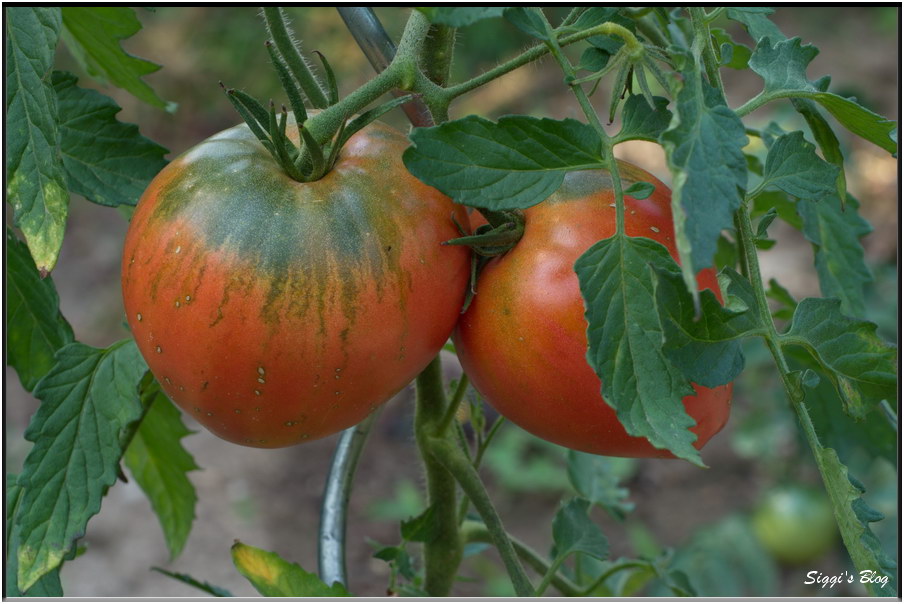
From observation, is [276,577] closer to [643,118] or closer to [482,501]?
[482,501]

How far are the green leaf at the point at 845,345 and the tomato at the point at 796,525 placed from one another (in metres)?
1.74

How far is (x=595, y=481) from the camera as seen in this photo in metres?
0.87

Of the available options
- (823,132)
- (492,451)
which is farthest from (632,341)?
(492,451)

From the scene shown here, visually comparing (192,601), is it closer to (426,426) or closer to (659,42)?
(426,426)

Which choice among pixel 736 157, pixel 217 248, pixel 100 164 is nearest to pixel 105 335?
pixel 100 164

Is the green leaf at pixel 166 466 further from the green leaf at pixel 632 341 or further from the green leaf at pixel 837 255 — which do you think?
the green leaf at pixel 837 255

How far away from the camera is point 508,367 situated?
1.68ft

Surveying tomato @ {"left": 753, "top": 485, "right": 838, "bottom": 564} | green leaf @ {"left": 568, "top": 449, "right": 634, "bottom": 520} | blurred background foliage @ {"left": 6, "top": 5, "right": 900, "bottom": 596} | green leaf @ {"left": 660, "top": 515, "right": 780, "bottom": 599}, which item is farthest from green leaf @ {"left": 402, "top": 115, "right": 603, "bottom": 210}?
tomato @ {"left": 753, "top": 485, "right": 838, "bottom": 564}

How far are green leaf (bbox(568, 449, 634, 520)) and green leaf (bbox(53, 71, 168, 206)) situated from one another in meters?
0.45

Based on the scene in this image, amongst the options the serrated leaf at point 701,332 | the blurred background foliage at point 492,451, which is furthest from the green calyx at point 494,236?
the blurred background foliage at point 492,451

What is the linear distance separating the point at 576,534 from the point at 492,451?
65.7 inches

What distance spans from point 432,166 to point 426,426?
0.27 metres

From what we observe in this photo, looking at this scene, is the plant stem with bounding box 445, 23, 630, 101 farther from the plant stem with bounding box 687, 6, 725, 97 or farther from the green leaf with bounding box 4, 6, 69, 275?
the green leaf with bounding box 4, 6, 69, 275

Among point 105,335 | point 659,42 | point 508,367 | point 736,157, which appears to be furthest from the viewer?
point 105,335
